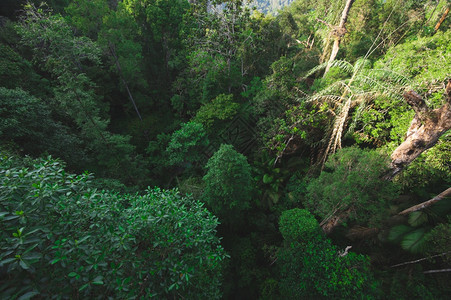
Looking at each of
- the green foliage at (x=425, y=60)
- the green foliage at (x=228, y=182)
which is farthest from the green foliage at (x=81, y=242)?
the green foliage at (x=425, y=60)

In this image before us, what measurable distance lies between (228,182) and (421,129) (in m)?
5.24

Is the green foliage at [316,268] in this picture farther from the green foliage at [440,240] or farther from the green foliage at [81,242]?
the green foliage at [81,242]

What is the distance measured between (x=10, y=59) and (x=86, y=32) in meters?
5.52

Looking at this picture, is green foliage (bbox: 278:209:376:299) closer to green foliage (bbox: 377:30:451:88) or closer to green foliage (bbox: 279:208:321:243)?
green foliage (bbox: 279:208:321:243)

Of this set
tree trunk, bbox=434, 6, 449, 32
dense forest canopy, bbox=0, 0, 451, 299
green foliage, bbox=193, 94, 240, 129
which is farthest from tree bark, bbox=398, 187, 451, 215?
tree trunk, bbox=434, 6, 449, 32

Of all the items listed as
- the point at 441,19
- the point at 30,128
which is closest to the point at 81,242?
the point at 30,128

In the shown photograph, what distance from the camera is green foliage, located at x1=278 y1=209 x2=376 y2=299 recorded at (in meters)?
4.38

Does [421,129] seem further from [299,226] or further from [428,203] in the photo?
[299,226]

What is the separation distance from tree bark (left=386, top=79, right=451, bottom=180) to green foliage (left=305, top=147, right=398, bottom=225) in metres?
0.35

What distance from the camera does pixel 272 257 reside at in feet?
21.6

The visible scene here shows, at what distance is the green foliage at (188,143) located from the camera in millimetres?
9352

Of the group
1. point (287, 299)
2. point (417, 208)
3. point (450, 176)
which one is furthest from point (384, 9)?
point (287, 299)

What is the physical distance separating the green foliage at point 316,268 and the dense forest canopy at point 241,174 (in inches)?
1.6

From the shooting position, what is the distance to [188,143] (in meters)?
9.30
